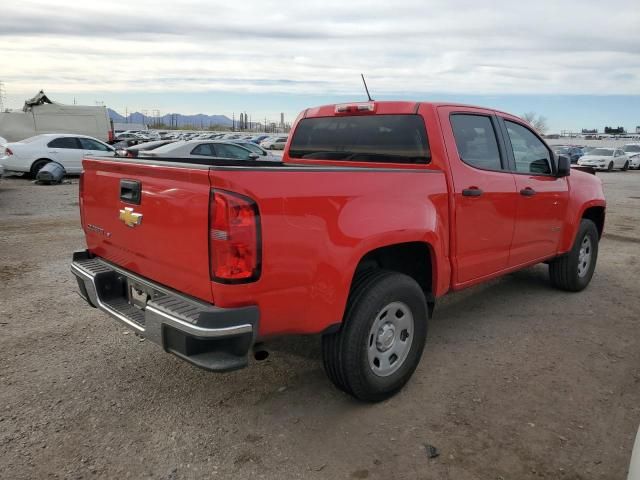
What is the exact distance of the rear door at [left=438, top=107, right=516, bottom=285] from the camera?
375cm

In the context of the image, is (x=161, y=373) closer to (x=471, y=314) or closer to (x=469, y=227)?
(x=469, y=227)

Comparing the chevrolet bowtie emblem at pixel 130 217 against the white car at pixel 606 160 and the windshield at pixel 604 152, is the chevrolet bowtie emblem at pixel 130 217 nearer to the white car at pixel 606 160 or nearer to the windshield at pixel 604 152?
the white car at pixel 606 160

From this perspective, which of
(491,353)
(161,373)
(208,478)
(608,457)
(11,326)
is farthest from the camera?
(11,326)

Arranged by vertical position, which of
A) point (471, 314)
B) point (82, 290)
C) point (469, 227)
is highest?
point (469, 227)

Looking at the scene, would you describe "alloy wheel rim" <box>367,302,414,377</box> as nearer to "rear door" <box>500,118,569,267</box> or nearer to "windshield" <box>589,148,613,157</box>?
"rear door" <box>500,118,569,267</box>

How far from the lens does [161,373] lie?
366cm

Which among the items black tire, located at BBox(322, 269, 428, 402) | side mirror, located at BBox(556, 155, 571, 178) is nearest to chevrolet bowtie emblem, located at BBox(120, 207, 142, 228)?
black tire, located at BBox(322, 269, 428, 402)

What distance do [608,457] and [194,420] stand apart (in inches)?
90.7

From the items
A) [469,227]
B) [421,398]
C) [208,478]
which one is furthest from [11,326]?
[469,227]

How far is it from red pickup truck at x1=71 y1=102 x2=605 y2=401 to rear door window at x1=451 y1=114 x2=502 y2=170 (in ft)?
0.05

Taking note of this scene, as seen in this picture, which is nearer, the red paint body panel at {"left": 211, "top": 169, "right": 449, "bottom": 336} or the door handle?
the red paint body panel at {"left": 211, "top": 169, "right": 449, "bottom": 336}

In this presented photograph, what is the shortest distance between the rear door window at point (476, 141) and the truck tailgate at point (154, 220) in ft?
7.01

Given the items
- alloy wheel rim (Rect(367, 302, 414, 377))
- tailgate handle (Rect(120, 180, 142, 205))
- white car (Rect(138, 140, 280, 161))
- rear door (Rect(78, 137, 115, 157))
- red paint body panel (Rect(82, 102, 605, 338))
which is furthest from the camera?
rear door (Rect(78, 137, 115, 157))

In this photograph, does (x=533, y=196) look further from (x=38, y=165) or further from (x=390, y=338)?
(x=38, y=165)
